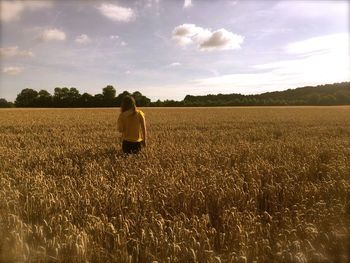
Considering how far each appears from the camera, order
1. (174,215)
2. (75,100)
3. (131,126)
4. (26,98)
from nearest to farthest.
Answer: (174,215)
(131,126)
(75,100)
(26,98)

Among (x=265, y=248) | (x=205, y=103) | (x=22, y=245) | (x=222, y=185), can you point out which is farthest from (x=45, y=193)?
(x=205, y=103)

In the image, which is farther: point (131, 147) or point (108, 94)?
point (108, 94)

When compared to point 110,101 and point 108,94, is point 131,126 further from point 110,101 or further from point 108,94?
point 108,94

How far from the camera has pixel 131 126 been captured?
380 inches

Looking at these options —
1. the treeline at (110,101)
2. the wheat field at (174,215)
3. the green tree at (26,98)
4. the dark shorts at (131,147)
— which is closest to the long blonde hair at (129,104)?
the dark shorts at (131,147)

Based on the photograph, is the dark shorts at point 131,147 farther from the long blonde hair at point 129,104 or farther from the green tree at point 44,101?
the green tree at point 44,101

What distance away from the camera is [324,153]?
9781 millimetres

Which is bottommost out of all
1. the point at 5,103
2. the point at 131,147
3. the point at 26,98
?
the point at 131,147

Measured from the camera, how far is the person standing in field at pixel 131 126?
9.62 meters

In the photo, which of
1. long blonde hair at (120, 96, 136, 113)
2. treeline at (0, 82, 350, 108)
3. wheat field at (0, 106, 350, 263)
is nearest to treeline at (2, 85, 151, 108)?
treeline at (0, 82, 350, 108)

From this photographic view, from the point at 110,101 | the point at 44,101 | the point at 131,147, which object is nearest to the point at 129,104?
the point at 131,147

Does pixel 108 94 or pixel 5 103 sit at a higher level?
pixel 108 94

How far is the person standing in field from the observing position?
9617 mm

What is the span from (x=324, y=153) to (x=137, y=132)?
514 centimetres
